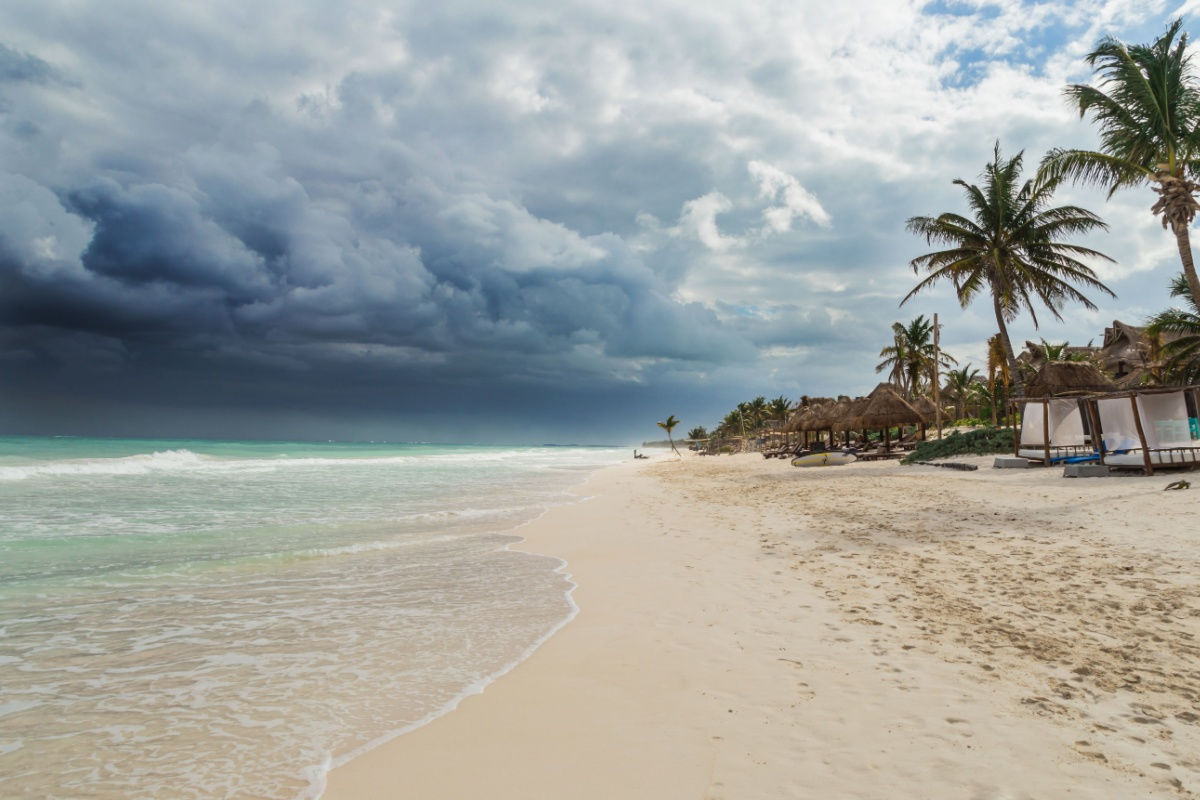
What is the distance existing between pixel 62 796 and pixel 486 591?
13.8 ft

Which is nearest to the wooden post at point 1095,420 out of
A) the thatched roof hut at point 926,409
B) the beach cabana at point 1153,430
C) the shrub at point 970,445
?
the beach cabana at point 1153,430

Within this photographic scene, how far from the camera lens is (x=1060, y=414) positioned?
2088 centimetres

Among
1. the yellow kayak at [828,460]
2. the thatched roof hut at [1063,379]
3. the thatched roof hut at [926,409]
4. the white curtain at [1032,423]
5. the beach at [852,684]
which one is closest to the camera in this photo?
the beach at [852,684]

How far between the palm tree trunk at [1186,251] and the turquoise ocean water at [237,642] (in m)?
20.5

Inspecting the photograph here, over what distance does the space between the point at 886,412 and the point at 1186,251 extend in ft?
43.2

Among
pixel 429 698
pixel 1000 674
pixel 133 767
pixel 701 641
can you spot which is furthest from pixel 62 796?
pixel 1000 674

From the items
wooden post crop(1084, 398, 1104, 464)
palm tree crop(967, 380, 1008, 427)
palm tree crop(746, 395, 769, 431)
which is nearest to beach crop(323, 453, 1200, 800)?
wooden post crop(1084, 398, 1104, 464)

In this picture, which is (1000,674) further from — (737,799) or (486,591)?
(486,591)

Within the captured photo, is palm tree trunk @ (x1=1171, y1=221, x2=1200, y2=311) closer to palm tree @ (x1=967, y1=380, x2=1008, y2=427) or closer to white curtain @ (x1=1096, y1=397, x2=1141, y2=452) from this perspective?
white curtain @ (x1=1096, y1=397, x2=1141, y2=452)

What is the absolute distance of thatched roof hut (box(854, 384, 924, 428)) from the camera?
28.2 m

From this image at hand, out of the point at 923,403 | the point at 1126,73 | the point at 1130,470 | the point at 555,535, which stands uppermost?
the point at 1126,73

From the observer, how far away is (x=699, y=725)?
11.0 ft

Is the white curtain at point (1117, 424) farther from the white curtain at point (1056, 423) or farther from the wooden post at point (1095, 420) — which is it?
the white curtain at point (1056, 423)

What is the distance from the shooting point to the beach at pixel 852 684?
9.27 ft
